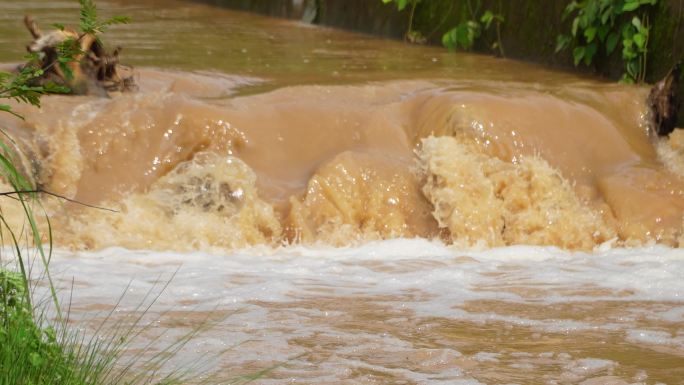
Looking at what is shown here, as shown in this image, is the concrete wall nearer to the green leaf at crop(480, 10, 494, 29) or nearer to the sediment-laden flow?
the green leaf at crop(480, 10, 494, 29)

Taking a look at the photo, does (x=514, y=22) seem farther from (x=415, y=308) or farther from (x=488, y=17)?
(x=415, y=308)

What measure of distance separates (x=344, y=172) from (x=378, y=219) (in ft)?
1.24

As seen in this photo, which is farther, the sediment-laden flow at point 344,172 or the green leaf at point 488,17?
the green leaf at point 488,17

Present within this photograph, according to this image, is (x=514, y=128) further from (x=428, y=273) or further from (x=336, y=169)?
(x=428, y=273)

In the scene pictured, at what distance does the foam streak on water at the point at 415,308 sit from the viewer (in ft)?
14.0

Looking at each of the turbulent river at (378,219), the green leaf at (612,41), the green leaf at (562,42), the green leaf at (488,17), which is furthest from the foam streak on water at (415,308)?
the green leaf at (488,17)

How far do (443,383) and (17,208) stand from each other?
3.84 m

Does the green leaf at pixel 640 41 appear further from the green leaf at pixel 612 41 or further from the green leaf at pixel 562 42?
the green leaf at pixel 562 42

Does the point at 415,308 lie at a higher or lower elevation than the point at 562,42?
lower

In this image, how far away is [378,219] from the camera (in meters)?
7.33

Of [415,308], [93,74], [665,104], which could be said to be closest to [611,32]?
[665,104]

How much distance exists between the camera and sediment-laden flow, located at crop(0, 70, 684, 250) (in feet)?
23.6

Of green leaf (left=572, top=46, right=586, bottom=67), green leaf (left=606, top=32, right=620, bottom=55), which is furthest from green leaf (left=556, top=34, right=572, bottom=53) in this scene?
green leaf (left=606, top=32, right=620, bottom=55)

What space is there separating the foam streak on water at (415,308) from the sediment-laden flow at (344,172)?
25cm
